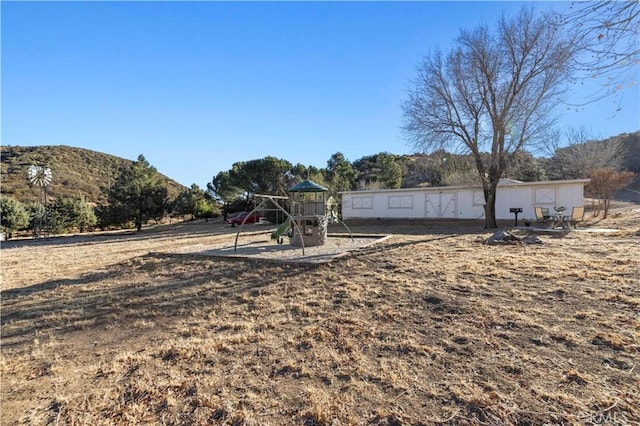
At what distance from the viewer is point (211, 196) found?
115ft

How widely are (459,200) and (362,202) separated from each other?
6.56 metres

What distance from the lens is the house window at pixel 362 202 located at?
2279 cm

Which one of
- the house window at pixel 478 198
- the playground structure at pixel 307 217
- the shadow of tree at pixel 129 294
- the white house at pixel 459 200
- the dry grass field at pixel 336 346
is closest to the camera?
the dry grass field at pixel 336 346

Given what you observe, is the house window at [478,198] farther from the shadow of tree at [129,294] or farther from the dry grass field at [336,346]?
the shadow of tree at [129,294]

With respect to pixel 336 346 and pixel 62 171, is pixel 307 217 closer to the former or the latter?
pixel 336 346

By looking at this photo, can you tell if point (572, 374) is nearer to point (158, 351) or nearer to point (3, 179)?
point (158, 351)

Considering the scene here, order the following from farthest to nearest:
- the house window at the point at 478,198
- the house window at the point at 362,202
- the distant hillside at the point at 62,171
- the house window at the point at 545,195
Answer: the distant hillside at the point at 62,171 < the house window at the point at 362,202 < the house window at the point at 478,198 < the house window at the point at 545,195

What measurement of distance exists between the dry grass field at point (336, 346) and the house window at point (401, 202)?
15157 millimetres

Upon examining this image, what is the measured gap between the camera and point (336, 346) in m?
3.24

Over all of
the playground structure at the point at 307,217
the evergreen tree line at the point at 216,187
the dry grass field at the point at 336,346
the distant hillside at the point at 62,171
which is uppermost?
the distant hillside at the point at 62,171

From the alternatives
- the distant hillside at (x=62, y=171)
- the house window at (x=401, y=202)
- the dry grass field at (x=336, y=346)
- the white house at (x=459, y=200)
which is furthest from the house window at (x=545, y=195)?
the distant hillside at (x=62, y=171)

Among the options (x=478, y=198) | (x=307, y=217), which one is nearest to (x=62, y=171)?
(x=307, y=217)

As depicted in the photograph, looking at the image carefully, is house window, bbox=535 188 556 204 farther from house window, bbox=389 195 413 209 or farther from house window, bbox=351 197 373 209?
house window, bbox=351 197 373 209

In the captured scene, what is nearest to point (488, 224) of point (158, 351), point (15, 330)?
point (158, 351)
